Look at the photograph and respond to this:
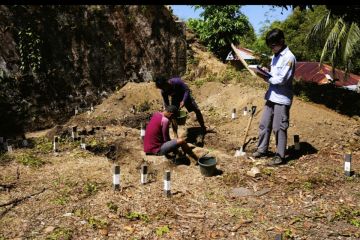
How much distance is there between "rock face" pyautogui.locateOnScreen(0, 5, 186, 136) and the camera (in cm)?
1120

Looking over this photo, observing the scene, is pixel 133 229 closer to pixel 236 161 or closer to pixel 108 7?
pixel 236 161

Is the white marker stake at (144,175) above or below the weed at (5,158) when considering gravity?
above

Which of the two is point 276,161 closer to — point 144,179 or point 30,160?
point 144,179

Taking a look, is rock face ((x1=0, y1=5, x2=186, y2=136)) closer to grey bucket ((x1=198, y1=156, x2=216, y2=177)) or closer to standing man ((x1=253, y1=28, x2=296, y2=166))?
grey bucket ((x1=198, y1=156, x2=216, y2=177))

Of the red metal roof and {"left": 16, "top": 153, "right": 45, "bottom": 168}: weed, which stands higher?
the red metal roof

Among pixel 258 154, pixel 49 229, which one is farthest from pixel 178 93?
pixel 49 229

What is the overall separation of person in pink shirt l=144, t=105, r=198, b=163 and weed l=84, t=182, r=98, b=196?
140cm

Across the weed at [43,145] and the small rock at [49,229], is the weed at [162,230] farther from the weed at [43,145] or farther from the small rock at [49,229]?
the weed at [43,145]

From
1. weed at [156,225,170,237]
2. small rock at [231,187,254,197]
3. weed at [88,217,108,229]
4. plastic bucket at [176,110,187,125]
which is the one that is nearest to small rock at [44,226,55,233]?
weed at [88,217,108,229]

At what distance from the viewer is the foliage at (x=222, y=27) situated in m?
16.9

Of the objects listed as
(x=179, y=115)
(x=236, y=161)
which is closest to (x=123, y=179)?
(x=236, y=161)

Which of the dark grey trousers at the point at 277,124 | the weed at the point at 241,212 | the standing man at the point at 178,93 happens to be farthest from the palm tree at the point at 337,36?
the weed at the point at 241,212

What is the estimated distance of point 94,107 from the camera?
42.9 ft

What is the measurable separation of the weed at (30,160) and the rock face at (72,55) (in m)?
2.75
